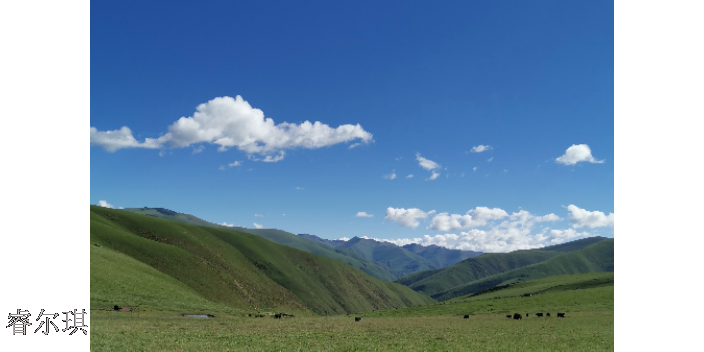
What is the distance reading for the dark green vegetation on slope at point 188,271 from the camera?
72.9 m

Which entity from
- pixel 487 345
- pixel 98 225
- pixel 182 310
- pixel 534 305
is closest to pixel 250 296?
pixel 98 225

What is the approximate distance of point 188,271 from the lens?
384 ft

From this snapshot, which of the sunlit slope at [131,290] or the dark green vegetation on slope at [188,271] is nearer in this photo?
the sunlit slope at [131,290]

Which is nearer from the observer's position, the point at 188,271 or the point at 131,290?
the point at 131,290

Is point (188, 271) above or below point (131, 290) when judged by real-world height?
below

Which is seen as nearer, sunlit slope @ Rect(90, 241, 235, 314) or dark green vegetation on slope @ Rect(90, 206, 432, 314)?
sunlit slope @ Rect(90, 241, 235, 314)

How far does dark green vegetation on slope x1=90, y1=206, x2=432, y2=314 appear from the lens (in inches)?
2872
